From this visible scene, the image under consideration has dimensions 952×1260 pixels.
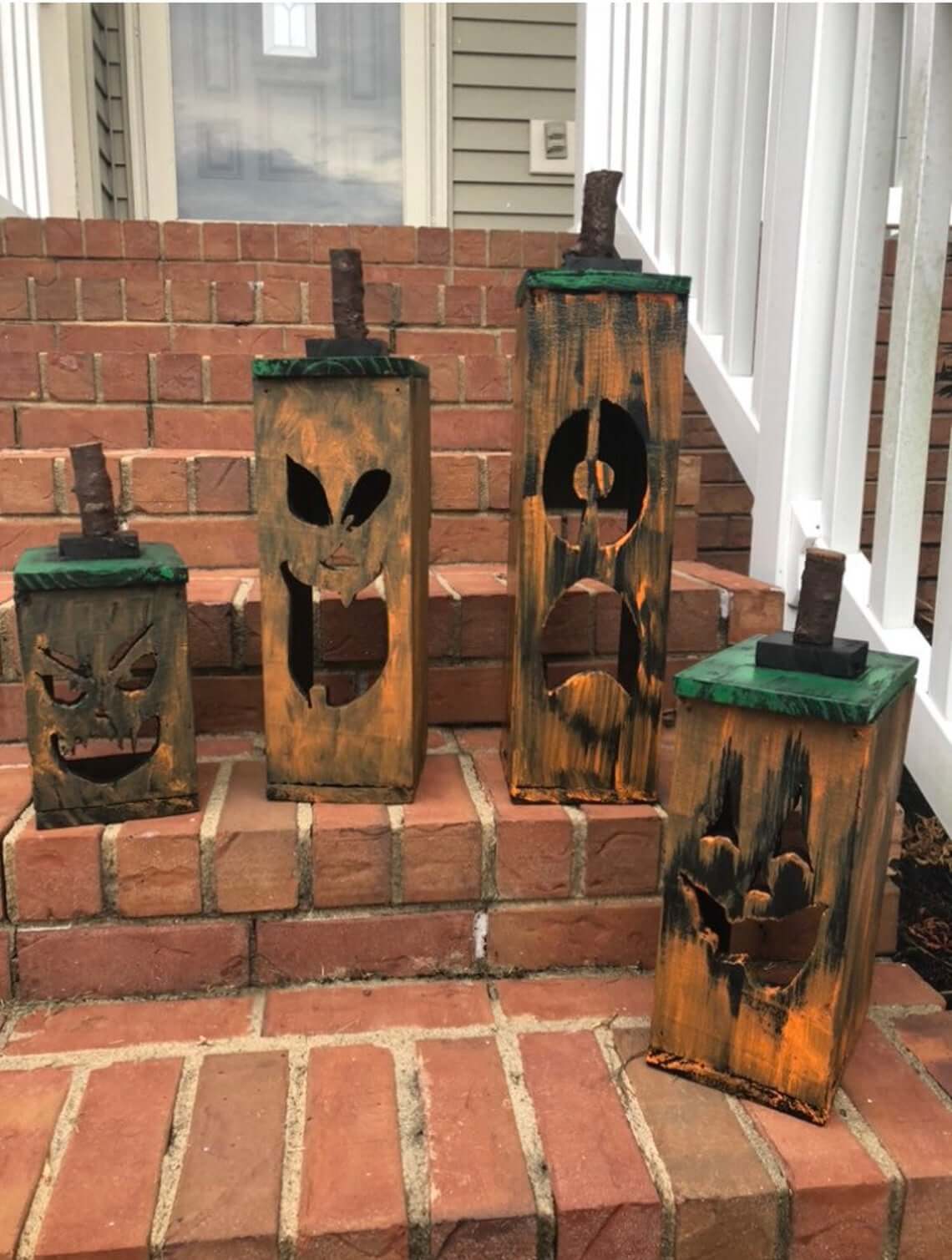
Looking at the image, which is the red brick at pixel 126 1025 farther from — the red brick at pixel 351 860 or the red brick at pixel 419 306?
the red brick at pixel 419 306

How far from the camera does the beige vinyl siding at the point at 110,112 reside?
4.06 m

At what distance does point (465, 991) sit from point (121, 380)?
140cm

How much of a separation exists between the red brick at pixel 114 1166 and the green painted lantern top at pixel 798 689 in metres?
0.70

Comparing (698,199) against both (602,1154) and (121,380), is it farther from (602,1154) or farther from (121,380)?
(602,1154)

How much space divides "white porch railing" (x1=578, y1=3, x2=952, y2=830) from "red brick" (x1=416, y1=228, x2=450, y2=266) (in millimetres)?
779

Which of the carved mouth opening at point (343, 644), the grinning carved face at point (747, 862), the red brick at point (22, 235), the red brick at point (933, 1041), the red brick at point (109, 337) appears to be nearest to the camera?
the grinning carved face at point (747, 862)

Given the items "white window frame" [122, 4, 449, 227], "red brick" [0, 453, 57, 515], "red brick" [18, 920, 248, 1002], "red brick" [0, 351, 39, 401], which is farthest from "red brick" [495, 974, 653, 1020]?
"white window frame" [122, 4, 449, 227]

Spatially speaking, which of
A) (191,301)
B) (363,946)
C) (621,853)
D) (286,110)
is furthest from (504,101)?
(363,946)

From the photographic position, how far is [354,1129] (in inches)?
39.5

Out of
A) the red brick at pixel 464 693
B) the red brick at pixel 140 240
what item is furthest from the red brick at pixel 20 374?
the red brick at pixel 464 693

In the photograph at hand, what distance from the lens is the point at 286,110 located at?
14.1 feet

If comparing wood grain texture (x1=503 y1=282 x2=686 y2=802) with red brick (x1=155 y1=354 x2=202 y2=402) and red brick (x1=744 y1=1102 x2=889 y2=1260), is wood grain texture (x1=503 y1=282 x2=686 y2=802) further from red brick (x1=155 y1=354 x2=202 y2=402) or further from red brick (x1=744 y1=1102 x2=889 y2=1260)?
red brick (x1=155 y1=354 x2=202 y2=402)

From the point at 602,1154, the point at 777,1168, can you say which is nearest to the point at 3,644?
the point at 602,1154

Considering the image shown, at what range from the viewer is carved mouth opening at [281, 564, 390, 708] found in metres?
1.49
